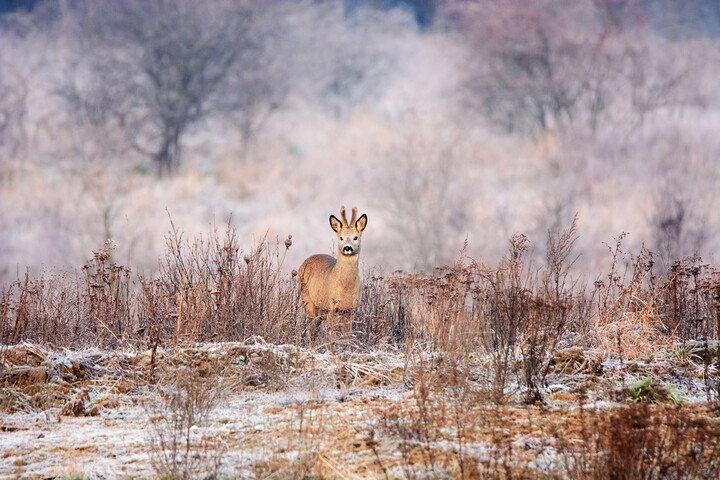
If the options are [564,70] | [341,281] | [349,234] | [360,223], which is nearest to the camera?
[341,281]

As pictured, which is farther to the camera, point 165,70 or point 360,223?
point 165,70

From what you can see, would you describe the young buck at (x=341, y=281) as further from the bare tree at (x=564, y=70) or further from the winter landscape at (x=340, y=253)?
the bare tree at (x=564, y=70)

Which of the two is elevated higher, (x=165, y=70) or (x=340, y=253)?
(x=165, y=70)

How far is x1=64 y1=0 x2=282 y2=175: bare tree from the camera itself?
98.5ft

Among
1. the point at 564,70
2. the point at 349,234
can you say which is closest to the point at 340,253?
the point at 349,234

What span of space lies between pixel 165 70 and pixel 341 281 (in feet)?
79.7

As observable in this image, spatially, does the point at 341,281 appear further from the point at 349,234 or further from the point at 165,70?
the point at 165,70

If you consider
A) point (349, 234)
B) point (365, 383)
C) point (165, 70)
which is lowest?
point (365, 383)

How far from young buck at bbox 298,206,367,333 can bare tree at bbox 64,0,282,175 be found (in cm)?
2110

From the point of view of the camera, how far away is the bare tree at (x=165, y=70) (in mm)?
30016

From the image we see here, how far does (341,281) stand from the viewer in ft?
29.3

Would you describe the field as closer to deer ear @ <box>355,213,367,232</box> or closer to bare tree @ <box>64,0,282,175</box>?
deer ear @ <box>355,213,367,232</box>

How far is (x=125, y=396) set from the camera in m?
5.99

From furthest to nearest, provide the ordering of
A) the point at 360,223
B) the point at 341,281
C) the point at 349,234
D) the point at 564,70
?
the point at 564,70, the point at 360,223, the point at 349,234, the point at 341,281
